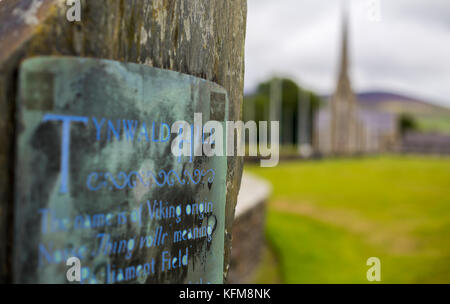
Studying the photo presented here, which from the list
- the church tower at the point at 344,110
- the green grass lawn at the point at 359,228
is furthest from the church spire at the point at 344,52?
the green grass lawn at the point at 359,228

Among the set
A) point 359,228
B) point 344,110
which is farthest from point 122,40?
point 344,110

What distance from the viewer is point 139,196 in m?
1.46

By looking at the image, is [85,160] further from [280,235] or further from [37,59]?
[280,235]

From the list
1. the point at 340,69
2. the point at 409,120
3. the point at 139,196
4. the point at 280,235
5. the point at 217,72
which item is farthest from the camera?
the point at 409,120

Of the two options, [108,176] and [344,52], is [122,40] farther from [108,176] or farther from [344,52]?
[344,52]

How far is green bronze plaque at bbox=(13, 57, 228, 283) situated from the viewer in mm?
1258

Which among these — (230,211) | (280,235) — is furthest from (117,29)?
(280,235)

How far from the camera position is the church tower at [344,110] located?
56.0 meters

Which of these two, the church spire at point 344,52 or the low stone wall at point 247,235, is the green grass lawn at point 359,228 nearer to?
the low stone wall at point 247,235

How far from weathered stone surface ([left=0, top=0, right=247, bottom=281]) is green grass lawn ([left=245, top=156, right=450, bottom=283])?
7325mm

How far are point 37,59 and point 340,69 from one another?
58767 mm

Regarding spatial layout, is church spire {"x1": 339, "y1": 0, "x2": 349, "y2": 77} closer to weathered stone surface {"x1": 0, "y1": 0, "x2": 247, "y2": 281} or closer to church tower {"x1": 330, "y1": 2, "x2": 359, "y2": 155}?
church tower {"x1": 330, "y1": 2, "x2": 359, "y2": 155}

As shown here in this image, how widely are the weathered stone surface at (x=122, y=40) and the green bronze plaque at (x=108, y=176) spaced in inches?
2.0

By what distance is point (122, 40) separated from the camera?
1.48m
